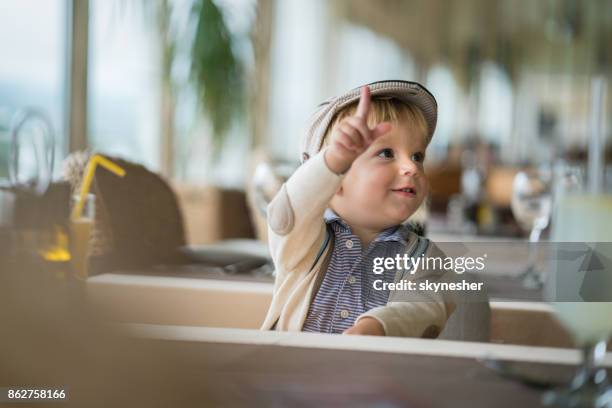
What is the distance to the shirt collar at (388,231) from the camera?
498mm

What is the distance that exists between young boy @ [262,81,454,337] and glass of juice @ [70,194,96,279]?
131 millimetres

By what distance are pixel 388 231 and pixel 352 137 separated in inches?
3.6

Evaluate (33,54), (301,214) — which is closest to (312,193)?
(301,214)

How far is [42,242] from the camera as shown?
0.51m

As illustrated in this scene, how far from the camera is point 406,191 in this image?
494 millimetres

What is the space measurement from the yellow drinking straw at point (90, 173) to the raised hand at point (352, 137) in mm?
217

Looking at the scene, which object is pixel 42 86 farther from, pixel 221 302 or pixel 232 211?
pixel 221 302

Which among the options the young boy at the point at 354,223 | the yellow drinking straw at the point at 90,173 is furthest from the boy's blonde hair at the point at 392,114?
the yellow drinking straw at the point at 90,173

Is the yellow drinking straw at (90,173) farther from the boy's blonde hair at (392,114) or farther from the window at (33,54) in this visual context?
the window at (33,54)

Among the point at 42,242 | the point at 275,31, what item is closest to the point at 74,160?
the point at 42,242

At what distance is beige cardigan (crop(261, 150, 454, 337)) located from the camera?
475mm

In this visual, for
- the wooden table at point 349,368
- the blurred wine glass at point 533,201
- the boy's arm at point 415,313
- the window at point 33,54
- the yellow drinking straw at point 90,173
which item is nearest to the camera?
the wooden table at point 349,368

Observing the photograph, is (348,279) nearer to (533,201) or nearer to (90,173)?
(90,173)

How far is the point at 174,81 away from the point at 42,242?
214 cm
